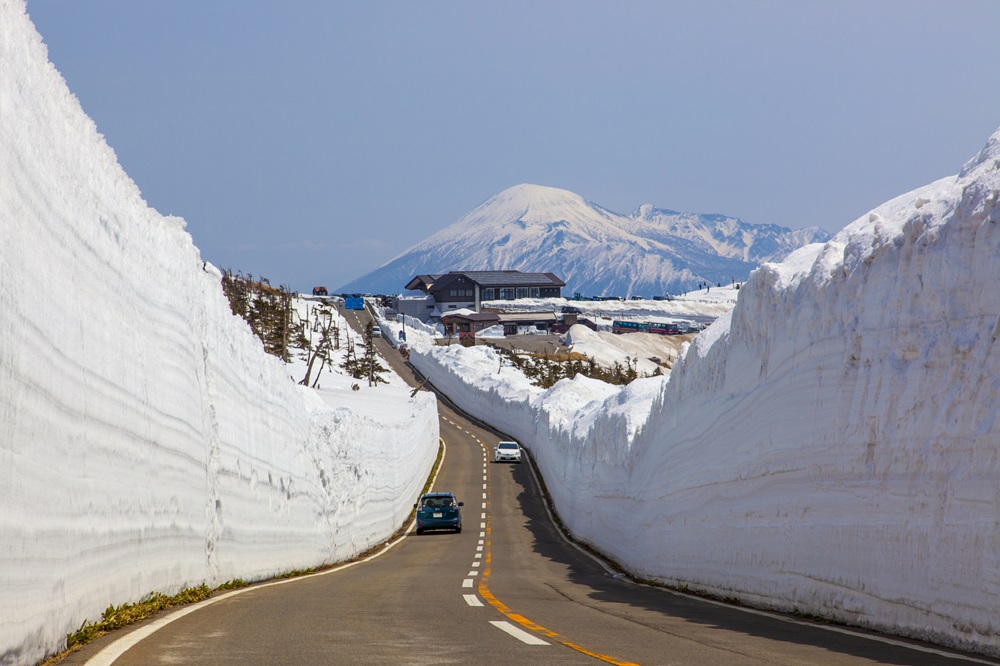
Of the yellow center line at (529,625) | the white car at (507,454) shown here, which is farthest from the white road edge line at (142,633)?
the white car at (507,454)

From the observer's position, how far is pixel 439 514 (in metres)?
39.0

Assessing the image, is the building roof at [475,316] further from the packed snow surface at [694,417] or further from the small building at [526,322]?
the packed snow surface at [694,417]

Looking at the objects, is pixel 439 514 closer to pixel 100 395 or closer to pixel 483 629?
pixel 483 629

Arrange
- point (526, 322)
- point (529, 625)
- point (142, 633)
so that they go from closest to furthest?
1. point (142, 633)
2. point (529, 625)
3. point (526, 322)

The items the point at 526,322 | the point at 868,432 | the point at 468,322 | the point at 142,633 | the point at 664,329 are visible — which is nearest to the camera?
the point at 142,633

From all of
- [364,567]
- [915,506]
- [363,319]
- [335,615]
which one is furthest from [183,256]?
[363,319]

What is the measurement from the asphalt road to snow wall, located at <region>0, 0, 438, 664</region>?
0.79 meters

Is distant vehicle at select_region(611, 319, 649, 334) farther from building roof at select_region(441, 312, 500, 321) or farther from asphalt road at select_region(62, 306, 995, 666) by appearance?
asphalt road at select_region(62, 306, 995, 666)

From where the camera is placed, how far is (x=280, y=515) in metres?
20.4

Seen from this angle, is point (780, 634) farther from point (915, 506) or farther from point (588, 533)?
point (588, 533)

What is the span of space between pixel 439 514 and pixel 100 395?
96.9ft

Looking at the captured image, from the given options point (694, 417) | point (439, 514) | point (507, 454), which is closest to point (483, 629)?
point (694, 417)

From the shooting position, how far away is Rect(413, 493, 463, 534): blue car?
127 feet

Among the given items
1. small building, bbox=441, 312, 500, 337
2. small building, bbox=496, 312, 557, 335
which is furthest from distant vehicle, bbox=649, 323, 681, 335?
small building, bbox=441, 312, 500, 337
